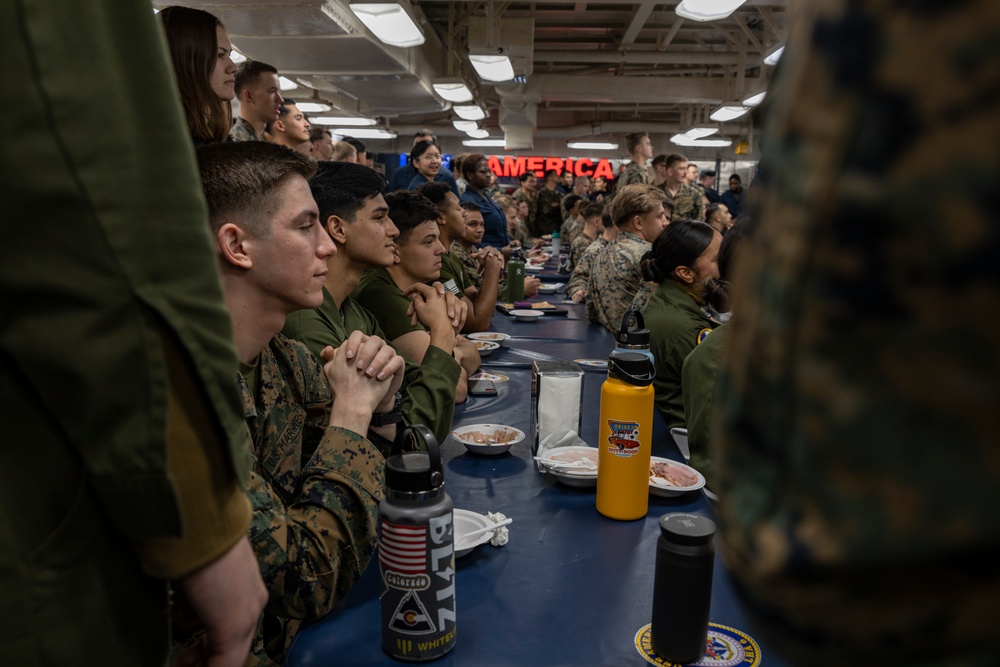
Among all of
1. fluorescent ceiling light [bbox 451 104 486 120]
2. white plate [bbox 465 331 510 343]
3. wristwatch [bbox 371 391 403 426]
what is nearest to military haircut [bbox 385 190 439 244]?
white plate [bbox 465 331 510 343]

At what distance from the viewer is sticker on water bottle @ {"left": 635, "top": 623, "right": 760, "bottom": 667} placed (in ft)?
3.24

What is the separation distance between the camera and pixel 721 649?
102 centimetres

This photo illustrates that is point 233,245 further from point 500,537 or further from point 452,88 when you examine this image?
point 452,88

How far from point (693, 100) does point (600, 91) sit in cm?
161

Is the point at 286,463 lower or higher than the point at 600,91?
lower

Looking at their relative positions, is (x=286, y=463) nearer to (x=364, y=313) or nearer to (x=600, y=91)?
(x=364, y=313)

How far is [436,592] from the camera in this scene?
37.4 inches

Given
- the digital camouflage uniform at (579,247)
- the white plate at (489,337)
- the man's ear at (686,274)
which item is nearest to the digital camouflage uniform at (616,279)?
the white plate at (489,337)

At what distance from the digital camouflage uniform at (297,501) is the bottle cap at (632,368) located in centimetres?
48

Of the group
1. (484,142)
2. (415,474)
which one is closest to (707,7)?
(415,474)

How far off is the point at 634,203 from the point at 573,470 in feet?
9.96

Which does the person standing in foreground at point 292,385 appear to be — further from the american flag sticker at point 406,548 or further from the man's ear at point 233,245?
the american flag sticker at point 406,548

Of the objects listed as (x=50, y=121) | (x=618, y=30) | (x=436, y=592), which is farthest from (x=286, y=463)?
(x=618, y=30)

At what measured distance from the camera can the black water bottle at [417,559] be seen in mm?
930
